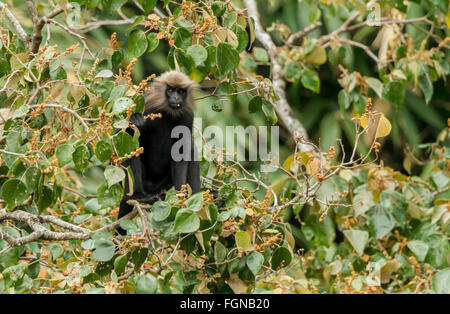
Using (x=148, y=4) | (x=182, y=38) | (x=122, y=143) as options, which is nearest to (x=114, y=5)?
(x=148, y=4)

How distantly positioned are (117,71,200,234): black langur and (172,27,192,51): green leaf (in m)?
1.27

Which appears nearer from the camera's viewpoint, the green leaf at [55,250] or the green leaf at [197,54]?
the green leaf at [197,54]

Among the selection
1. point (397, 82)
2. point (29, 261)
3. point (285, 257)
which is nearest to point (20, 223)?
point (29, 261)

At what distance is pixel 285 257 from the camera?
9.77ft

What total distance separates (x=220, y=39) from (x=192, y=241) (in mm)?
927

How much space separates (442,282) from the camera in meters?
3.25

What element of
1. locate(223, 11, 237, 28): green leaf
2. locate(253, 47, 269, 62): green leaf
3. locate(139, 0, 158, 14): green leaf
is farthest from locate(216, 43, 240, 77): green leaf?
locate(253, 47, 269, 62): green leaf

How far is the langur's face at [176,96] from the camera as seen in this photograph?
4355mm

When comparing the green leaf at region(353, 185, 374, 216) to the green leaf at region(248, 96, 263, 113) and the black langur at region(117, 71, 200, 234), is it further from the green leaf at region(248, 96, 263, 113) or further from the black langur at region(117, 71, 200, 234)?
the green leaf at region(248, 96, 263, 113)

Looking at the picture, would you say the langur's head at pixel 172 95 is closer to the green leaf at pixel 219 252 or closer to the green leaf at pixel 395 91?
the green leaf at pixel 395 91

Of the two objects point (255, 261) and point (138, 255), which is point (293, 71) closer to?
point (255, 261)

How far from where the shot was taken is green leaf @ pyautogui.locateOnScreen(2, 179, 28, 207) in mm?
2572

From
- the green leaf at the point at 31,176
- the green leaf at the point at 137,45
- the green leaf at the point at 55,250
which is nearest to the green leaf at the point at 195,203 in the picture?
the green leaf at the point at 31,176

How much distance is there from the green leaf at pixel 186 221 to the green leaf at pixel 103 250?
0.32 meters
